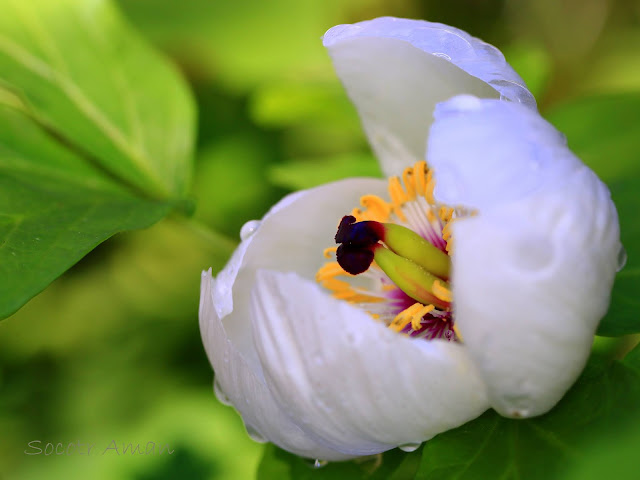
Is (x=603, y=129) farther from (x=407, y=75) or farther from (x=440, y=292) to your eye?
(x=440, y=292)

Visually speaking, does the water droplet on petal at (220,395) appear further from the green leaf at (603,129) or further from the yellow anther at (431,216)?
the green leaf at (603,129)

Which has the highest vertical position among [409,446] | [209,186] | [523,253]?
[523,253]

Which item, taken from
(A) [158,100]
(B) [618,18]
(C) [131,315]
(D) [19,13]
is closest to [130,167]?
(A) [158,100]

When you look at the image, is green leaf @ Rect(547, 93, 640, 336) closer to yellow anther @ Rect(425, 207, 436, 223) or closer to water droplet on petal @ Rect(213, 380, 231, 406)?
yellow anther @ Rect(425, 207, 436, 223)

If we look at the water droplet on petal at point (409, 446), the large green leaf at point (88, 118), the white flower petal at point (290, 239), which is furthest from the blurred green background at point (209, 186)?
the water droplet on petal at point (409, 446)

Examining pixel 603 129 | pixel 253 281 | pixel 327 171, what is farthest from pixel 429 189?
pixel 603 129

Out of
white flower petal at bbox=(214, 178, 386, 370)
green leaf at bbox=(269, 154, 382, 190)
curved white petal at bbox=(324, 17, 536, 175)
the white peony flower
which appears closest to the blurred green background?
green leaf at bbox=(269, 154, 382, 190)

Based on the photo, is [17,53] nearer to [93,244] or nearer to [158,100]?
[158,100]
